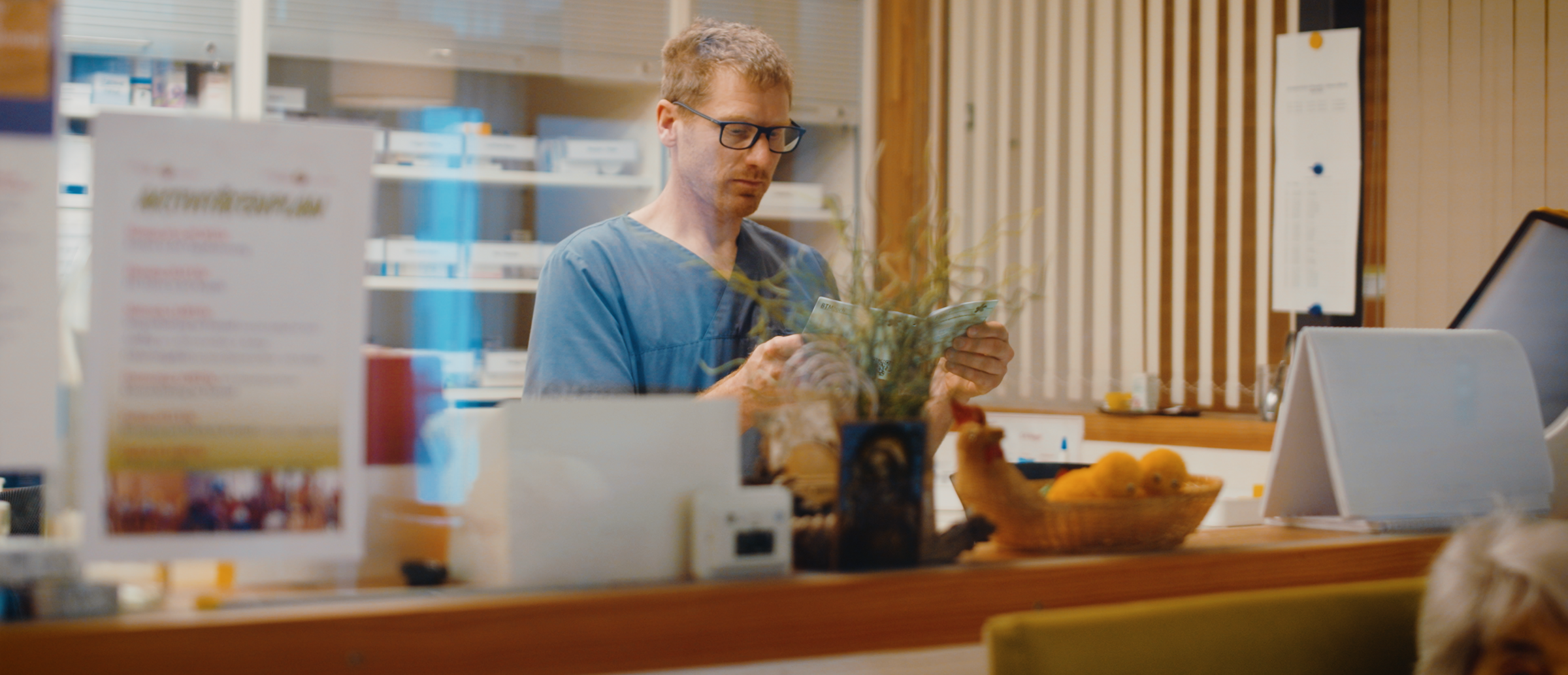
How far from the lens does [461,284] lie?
319cm

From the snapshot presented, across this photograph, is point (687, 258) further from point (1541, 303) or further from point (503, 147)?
point (503, 147)

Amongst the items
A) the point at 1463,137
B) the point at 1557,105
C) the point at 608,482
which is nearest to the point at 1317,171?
the point at 1463,137

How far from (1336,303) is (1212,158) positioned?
0.50 metres

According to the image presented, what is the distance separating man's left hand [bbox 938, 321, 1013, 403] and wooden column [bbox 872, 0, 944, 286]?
2105 millimetres

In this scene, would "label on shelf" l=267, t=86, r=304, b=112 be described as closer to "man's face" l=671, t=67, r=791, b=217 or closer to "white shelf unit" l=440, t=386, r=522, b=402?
"white shelf unit" l=440, t=386, r=522, b=402

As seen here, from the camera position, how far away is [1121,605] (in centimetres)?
105

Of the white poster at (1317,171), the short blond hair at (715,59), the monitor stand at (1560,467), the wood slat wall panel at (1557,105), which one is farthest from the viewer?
the white poster at (1317,171)

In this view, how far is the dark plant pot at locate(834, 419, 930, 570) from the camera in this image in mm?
1021

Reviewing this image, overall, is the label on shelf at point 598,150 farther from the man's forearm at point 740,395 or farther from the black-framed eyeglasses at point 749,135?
the man's forearm at point 740,395

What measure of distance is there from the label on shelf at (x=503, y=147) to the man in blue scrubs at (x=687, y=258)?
4.83 ft

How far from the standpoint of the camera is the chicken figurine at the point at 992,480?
1.14 m

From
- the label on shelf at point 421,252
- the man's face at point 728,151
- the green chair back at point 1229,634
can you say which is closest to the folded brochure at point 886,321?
the green chair back at point 1229,634

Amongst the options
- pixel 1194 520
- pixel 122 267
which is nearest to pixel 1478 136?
pixel 1194 520

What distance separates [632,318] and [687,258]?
5.2 inches
